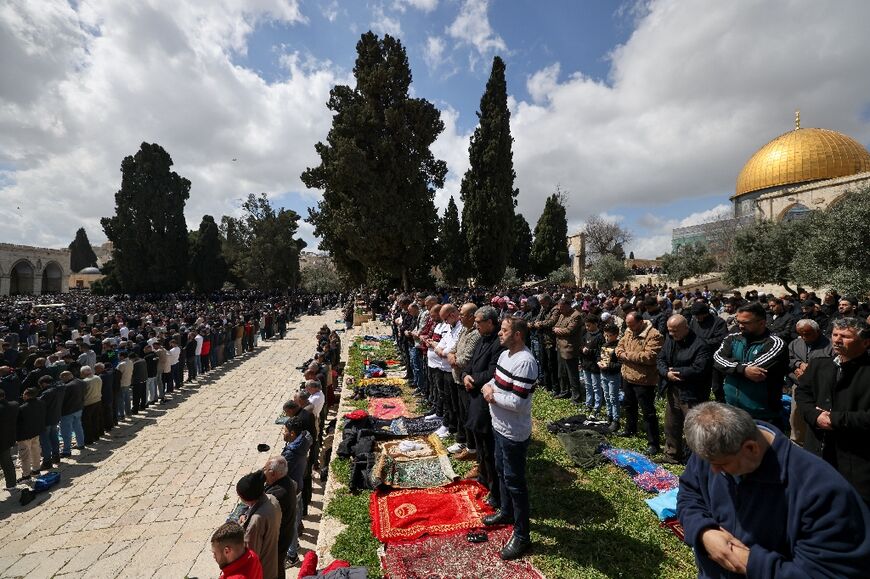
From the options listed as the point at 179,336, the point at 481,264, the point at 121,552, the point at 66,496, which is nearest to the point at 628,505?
the point at 121,552

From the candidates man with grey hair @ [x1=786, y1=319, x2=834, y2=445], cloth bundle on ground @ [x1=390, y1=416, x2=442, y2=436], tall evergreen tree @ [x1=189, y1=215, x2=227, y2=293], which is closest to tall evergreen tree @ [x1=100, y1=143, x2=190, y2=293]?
tall evergreen tree @ [x1=189, y1=215, x2=227, y2=293]

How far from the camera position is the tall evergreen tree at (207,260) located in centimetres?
4634

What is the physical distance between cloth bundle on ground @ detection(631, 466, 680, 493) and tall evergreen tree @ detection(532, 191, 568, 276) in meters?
40.9

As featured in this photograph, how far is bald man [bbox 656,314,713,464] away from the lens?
16.2 feet

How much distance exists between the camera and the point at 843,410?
10.1 ft

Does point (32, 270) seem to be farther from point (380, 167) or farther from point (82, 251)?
point (380, 167)

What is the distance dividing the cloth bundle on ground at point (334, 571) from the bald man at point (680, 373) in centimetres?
385

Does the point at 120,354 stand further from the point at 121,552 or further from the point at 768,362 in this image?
the point at 768,362

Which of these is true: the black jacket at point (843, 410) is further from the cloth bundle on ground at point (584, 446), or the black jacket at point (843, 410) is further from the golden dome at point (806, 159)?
the golden dome at point (806, 159)

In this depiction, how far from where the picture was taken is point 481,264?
31984mm

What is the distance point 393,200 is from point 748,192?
34641mm

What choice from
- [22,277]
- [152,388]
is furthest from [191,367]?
[22,277]

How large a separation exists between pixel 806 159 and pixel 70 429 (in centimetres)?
4810

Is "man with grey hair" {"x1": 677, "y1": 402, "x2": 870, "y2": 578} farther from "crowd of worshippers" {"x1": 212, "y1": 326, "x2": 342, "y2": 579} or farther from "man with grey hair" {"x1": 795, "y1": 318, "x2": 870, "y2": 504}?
"crowd of worshippers" {"x1": 212, "y1": 326, "x2": 342, "y2": 579}
